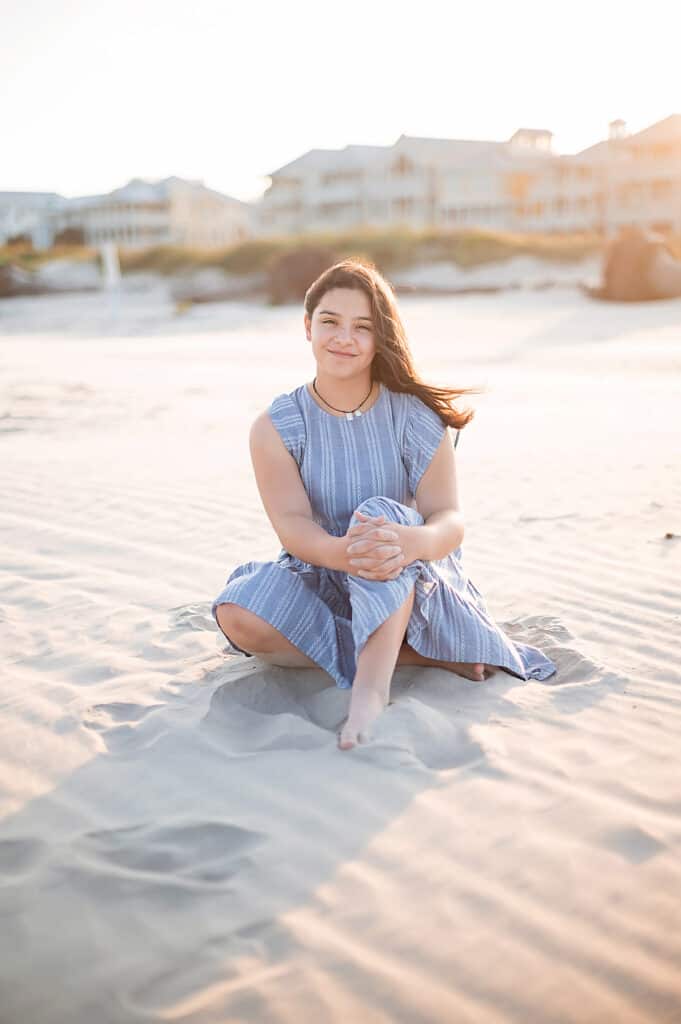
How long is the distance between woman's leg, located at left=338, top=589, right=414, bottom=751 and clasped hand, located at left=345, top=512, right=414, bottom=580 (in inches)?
5.3

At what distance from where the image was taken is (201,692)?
307 centimetres

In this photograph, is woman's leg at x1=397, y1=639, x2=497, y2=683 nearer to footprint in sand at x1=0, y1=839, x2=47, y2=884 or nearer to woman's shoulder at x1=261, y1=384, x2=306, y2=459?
woman's shoulder at x1=261, y1=384, x2=306, y2=459

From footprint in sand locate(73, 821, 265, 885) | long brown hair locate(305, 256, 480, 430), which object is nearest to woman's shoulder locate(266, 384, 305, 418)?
long brown hair locate(305, 256, 480, 430)

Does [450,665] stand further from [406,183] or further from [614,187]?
[406,183]

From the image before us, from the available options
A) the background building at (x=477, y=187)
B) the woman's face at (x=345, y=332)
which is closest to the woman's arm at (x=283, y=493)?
the woman's face at (x=345, y=332)

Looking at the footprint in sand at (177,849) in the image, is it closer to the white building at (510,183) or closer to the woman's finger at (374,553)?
the woman's finger at (374,553)

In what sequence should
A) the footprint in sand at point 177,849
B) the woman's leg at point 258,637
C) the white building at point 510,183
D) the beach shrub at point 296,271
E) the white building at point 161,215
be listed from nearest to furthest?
the footprint in sand at point 177,849, the woman's leg at point 258,637, the beach shrub at point 296,271, the white building at point 510,183, the white building at point 161,215

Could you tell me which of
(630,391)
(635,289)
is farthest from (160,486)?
(635,289)

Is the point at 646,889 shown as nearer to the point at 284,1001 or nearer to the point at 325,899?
the point at 325,899

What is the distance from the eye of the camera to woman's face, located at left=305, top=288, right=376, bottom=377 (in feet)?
9.93

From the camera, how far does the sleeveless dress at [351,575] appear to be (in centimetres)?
299

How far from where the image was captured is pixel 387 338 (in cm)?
→ 307

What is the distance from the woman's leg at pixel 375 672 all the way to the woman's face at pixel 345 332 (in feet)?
2.55

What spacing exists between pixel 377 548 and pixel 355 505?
1.41 feet
